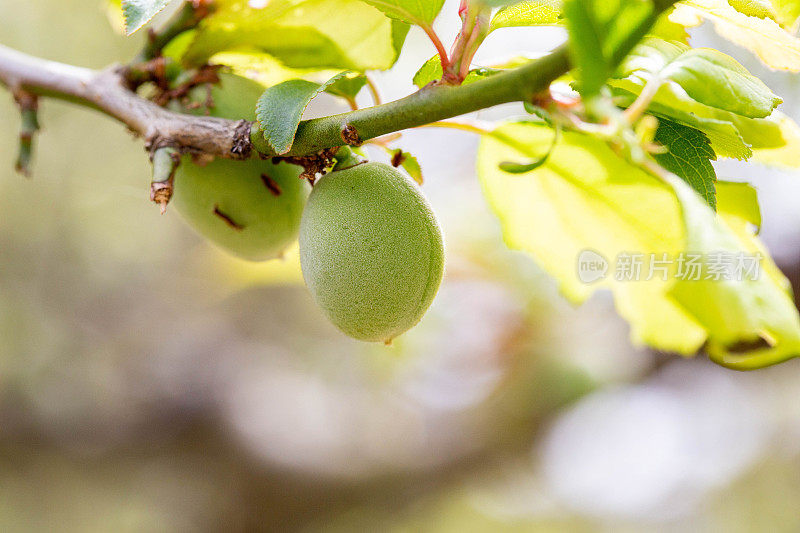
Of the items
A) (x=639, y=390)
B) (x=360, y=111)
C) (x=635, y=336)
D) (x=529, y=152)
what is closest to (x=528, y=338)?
(x=639, y=390)

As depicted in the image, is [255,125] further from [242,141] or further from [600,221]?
[600,221]

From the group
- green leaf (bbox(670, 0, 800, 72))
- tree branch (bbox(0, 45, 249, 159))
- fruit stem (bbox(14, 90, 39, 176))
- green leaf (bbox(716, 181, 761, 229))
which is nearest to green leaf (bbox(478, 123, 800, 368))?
green leaf (bbox(716, 181, 761, 229))

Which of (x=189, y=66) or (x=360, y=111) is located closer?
(x=360, y=111)

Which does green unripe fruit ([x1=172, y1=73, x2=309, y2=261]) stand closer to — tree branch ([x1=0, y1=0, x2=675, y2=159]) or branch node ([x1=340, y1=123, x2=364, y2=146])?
tree branch ([x1=0, y1=0, x2=675, y2=159])

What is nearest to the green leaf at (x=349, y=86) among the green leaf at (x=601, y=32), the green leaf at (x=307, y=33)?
the green leaf at (x=307, y=33)

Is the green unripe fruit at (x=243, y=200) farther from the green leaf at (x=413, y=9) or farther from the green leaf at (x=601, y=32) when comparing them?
the green leaf at (x=601, y=32)

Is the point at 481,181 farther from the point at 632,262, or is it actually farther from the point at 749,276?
the point at 749,276

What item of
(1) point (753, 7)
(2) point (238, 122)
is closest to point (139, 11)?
(2) point (238, 122)
